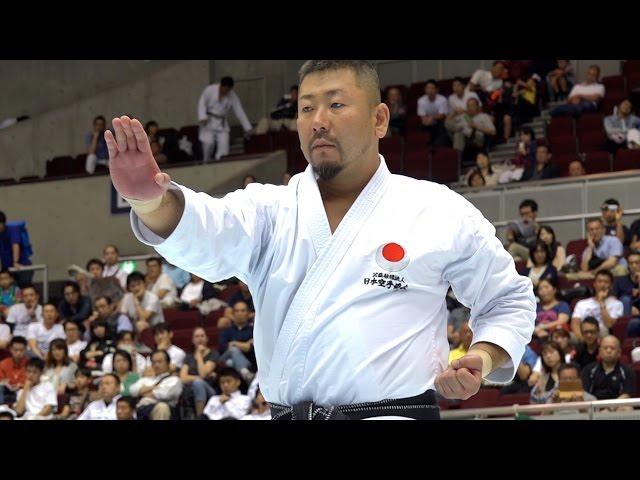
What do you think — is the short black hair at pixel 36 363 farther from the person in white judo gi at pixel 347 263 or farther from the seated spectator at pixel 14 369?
the person in white judo gi at pixel 347 263

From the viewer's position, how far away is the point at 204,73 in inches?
875

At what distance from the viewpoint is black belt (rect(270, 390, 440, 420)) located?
3549 millimetres

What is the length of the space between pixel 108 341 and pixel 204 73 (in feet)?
31.8

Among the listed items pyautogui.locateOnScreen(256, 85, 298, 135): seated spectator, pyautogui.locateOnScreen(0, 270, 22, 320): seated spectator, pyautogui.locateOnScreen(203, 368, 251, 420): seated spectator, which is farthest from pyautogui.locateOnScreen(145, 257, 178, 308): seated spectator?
pyautogui.locateOnScreen(256, 85, 298, 135): seated spectator

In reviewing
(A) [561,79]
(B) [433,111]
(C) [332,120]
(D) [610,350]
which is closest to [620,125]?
(A) [561,79]

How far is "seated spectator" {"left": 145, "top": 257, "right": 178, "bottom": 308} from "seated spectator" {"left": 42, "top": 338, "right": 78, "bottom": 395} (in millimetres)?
1746

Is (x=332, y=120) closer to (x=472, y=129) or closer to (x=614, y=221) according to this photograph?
(x=614, y=221)

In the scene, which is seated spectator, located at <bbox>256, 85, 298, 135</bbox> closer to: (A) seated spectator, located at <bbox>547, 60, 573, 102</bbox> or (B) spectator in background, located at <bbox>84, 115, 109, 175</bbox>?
(B) spectator in background, located at <bbox>84, 115, 109, 175</bbox>

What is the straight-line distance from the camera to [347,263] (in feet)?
12.1

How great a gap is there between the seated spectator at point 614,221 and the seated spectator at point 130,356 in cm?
525

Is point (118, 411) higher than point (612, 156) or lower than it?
lower
